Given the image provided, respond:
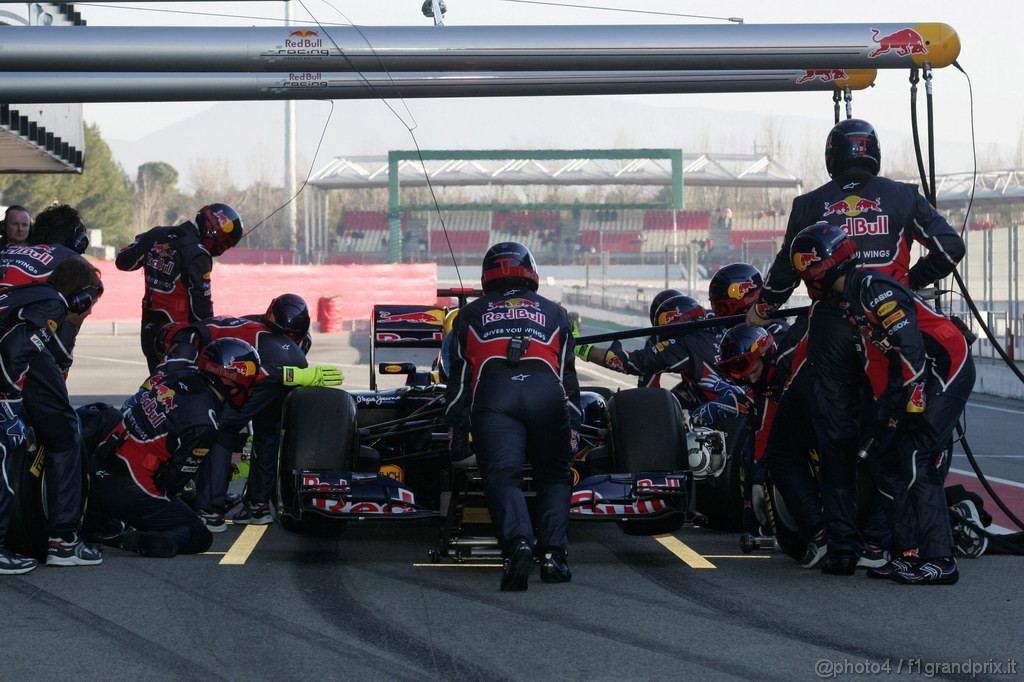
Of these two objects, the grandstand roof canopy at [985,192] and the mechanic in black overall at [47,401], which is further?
the grandstand roof canopy at [985,192]

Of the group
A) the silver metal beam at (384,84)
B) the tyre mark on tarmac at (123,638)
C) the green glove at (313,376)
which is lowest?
the tyre mark on tarmac at (123,638)

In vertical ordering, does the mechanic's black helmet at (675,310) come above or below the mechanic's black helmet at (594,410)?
above

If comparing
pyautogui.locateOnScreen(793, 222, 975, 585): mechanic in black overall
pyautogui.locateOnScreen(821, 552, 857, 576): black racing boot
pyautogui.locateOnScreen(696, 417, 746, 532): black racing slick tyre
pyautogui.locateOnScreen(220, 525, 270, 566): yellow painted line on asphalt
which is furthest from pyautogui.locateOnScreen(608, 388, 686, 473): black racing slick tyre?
pyautogui.locateOnScreen(220, 525, 270, 566): yellow painted line on asphalt

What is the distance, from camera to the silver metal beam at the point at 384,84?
366 inches

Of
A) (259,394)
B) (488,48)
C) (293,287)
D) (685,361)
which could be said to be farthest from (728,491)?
(293,287)

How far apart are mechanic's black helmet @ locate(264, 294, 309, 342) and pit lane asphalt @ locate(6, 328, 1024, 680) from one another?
5.00 feet

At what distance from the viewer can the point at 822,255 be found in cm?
710

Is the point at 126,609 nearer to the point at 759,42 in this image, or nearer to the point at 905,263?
the point at 905,263

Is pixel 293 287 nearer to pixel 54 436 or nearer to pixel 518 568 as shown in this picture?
pixel 54 436

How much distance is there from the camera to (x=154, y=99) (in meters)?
10.0

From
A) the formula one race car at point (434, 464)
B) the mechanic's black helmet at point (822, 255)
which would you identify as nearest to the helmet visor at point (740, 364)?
the formula one race car at point (434, 464)

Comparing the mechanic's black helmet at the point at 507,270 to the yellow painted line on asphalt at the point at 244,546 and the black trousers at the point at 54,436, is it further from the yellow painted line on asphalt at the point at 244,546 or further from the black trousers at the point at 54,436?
the black trousers at the point at 54,436

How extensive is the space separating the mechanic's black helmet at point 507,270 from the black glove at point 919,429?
191 cm

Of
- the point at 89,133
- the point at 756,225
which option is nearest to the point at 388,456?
the point at 89,133
